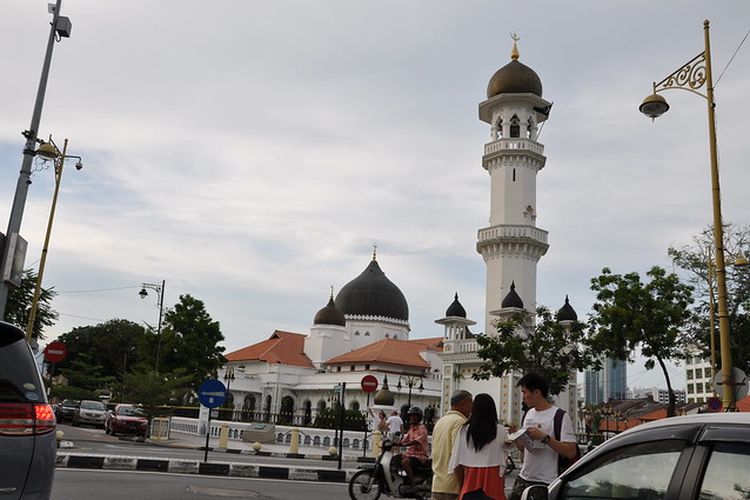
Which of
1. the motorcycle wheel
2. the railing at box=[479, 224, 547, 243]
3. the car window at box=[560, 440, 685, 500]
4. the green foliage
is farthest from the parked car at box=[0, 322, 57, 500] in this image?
the railing at box=[479, 224, 547, 243]

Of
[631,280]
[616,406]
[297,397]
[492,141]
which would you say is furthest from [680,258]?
[616,406]

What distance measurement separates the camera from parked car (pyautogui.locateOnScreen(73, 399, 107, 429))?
3331 centimetres

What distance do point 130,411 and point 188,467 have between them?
15.8 metres

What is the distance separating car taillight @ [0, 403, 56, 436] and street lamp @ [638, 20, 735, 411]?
35.0ft

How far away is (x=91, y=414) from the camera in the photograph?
1314 inches

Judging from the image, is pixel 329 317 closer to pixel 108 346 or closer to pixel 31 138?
pixel 108 346

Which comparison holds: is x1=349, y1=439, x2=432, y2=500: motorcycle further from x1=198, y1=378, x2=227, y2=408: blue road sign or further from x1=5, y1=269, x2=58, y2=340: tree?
x1=5, y1=269, x2=58, y2=340: tree

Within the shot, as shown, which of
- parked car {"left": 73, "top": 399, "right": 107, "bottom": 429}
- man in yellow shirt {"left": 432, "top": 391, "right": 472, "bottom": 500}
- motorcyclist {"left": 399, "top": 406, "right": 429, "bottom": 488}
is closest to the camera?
man in yellow shirt {"left": 432, "top": 391, "right": 472, "bottom": 500}

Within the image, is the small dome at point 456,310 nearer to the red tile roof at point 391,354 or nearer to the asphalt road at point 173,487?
the red tile roof at point 391,354

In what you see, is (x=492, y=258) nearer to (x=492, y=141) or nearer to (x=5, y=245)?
(x=492, y=141)

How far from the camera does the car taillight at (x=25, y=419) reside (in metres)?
3.77

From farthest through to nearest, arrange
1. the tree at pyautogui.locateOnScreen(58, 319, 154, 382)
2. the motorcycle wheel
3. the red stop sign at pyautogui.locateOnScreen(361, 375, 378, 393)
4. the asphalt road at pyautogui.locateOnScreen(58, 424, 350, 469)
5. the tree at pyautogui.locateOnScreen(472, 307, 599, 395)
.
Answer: the tree at pyautogui.locateOnScreen(58, 319, 154, 382), the tree at pyautogui.locateOnScreen(472, 307, 599, 395), the red stop sign at pyautogui.locateOnScreen(361, 375, 378, 393), the asphalt road at pyautogui.locateOnScreen(58, 424, 350, 469), the motorcycle wheel

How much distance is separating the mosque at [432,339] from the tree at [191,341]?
3.60m

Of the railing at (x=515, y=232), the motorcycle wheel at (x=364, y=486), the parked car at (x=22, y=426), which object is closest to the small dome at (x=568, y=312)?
the railing at (x=515, y=232)
